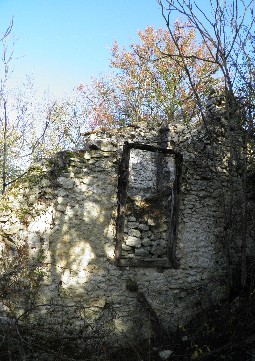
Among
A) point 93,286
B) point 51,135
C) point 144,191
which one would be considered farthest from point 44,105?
point 93,286

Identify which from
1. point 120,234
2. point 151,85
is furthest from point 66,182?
point 151,85

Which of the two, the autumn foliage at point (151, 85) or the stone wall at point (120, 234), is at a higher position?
the autumn foliage at point (151, 85)

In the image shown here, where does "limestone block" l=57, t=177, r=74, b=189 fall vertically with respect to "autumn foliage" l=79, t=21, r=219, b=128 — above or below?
below

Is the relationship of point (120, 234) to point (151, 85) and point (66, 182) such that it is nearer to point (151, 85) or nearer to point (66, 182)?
point (66, 182)

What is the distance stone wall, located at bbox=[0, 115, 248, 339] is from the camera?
16.3ft

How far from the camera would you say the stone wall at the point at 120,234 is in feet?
16.3

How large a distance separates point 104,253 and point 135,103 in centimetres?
1016

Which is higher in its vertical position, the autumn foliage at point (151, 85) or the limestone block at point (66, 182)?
the autumn foliage at point (151, 85)

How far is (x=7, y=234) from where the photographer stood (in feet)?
16.2

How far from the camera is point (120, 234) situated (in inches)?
209

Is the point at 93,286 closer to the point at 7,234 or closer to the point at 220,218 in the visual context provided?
the point at 7,234

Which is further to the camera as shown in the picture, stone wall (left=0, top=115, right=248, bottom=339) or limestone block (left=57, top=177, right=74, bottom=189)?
limestone block (left=57, top=177, right=74, bottom=189)

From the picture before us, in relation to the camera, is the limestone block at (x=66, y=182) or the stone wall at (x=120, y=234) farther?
the limestone block at (x=66, y=182)

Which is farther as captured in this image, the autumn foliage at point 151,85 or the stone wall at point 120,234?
the autumn foliage at point 151,85
